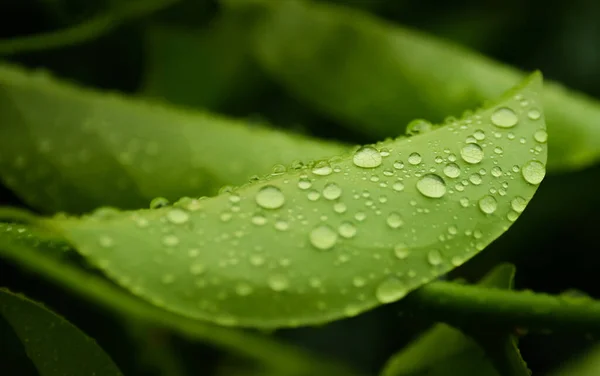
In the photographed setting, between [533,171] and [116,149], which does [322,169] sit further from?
[116,149]

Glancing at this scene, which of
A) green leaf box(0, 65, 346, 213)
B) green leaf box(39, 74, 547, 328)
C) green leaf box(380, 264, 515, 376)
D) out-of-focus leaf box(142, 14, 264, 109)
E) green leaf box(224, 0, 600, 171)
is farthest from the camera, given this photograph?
out-of-focus leaf box(142, 14, 264, 109)

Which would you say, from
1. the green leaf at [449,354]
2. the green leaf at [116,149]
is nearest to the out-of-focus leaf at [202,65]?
the green leaf at [116,149]

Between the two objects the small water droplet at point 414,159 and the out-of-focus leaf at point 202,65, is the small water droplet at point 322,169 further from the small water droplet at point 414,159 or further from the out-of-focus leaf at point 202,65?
the out-of-focus leaf at point 202,65

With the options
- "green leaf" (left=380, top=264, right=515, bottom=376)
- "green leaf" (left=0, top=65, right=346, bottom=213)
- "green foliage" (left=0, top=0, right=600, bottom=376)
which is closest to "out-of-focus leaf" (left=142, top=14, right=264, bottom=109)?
"green foliage" (left=0, top=0, right=600, bottom=376)

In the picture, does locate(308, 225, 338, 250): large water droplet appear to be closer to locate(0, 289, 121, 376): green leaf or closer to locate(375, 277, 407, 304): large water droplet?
locate(375, 277, 407, 304): large water droplet

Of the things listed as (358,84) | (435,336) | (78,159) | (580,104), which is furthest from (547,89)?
(78,159)
